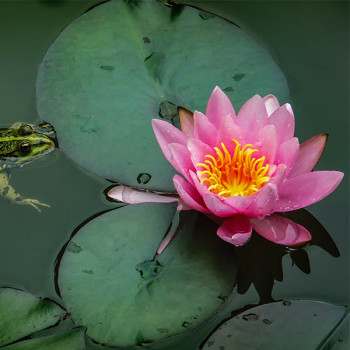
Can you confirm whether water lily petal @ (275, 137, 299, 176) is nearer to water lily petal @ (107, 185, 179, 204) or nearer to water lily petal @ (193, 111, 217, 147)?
water lily petal @ (193, 111, 217, 147)

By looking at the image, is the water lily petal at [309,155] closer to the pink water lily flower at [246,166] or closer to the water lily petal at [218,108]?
the pink water lily flower at [246,166]

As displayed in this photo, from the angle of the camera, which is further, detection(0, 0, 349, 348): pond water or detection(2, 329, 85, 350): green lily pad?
detection(0, 0, 349, 348): pond water

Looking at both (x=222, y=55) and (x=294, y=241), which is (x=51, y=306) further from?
(x=222, y=55)

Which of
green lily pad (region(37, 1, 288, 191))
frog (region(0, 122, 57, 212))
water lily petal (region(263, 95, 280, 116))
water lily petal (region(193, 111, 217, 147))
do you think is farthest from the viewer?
frog (region(0, 122, 57, 212))

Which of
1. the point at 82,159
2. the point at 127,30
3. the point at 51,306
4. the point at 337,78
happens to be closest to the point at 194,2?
the point at 127,30

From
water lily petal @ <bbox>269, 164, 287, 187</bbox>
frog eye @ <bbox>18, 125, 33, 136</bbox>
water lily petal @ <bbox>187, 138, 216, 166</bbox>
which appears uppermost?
water lily petal @ <bbox>269, 164, 287, 187</bbox>

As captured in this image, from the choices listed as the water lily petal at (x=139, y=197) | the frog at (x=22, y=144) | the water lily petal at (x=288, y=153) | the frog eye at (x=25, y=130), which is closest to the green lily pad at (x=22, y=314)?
the water lily petal at (x=139, y=197)

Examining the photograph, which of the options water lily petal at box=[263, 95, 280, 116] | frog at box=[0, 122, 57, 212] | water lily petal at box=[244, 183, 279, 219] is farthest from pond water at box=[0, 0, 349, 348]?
water lily petal at box=[263, 95, 280, 116]
